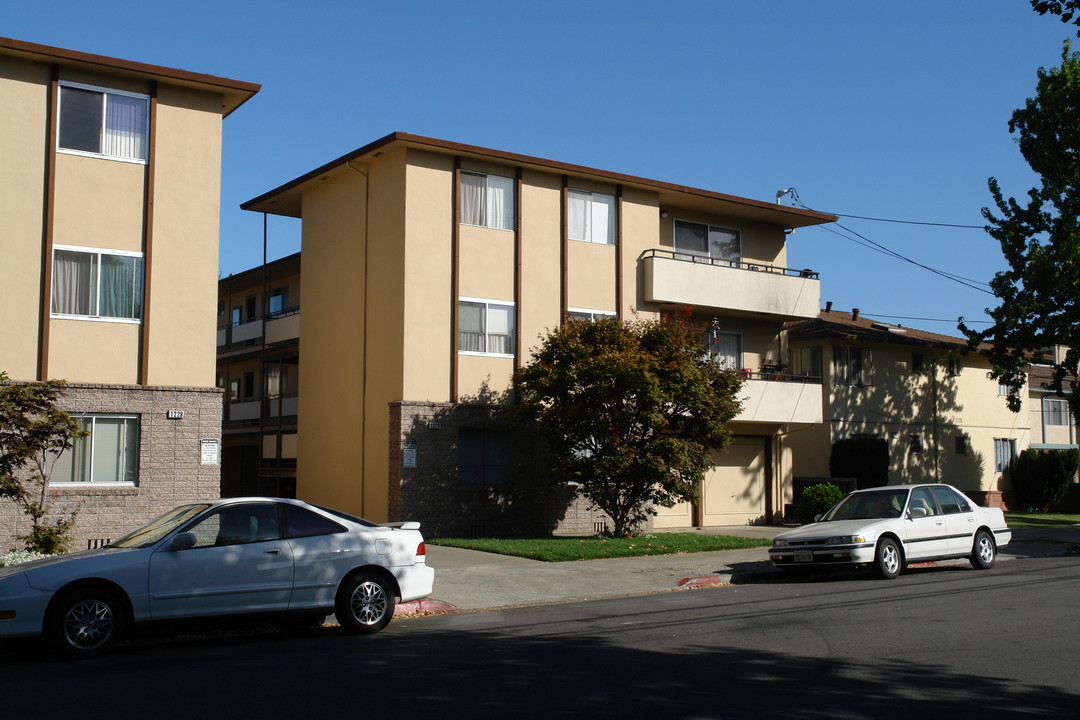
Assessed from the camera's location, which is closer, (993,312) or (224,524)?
(224,524)


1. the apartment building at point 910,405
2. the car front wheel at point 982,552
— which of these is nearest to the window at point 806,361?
the apartment building at point 910,405

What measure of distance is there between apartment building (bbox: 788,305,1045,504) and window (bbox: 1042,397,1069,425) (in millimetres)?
4602

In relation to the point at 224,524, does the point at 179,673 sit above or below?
below

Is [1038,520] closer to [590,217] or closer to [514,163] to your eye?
[590,217]

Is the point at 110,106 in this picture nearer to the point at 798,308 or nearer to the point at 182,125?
the point at 182,125

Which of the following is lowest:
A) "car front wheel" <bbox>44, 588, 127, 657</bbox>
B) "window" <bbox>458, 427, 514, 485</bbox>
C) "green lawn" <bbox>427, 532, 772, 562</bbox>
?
"green lawn" <bbox>427, 532, 772, 562</bbox>

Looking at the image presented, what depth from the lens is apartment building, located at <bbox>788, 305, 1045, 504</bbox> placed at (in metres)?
32.6

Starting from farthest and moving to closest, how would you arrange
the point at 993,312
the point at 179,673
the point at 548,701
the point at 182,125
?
the point at 993,312
the point at 182,125
the point at 179,673
the point at 548,701

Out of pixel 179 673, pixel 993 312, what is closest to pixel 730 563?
pixel 179 673

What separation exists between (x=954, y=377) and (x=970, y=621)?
27.3 meters

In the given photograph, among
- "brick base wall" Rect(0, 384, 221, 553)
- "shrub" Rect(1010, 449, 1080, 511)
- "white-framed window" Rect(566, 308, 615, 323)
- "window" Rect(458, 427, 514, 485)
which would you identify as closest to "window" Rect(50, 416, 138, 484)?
"brick base wall" Rect(0, 384, 221, 553)

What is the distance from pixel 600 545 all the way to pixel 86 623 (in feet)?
38.3

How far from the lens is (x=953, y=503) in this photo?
57.2 ft

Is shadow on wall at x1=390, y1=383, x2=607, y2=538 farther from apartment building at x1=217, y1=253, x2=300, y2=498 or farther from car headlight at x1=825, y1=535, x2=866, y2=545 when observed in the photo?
car headlight at x1=825, y1=535, x2=866, y2=545
